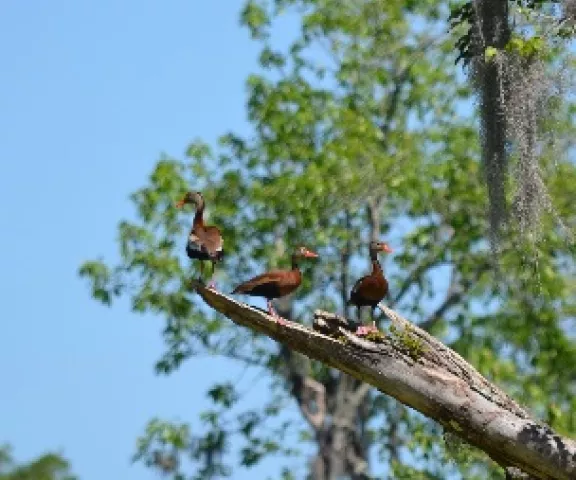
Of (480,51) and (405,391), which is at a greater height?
(480,51)

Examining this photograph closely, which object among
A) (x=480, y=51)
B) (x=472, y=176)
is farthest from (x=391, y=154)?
(x=480, y=51)

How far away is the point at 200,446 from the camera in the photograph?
26.5 meters

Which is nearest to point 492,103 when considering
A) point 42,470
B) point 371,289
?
point 371,289

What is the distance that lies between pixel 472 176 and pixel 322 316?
14356 millimetres

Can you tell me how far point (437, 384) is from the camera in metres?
11.4

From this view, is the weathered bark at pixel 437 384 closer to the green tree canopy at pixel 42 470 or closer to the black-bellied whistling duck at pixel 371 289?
the black-bellied whistling duck at pixel 371 289

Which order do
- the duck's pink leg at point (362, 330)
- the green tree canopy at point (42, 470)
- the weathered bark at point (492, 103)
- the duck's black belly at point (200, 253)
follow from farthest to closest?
the green tree canopy at point (42, 470)
the weathered bark at point (492, 103)
the duck's black belly at point (200, 253)
the duck's pink leg at point (362, 330)

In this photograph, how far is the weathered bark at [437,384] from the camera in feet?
37.3

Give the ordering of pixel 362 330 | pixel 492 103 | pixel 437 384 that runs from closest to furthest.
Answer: pixel 437 384 → pixel 362 330 → pixel 492 103

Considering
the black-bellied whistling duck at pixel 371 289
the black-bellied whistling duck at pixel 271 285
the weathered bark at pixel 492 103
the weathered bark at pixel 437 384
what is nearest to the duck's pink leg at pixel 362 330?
the weathered bark at pixel 437 384

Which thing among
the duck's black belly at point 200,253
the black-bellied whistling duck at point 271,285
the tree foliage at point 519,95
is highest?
the tree foliage at point 519,95

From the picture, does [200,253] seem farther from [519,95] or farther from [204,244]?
[519,95]

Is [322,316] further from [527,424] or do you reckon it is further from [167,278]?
[167,278]

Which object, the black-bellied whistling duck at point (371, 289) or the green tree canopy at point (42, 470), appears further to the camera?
the green tree canopy at point (42, 470)
